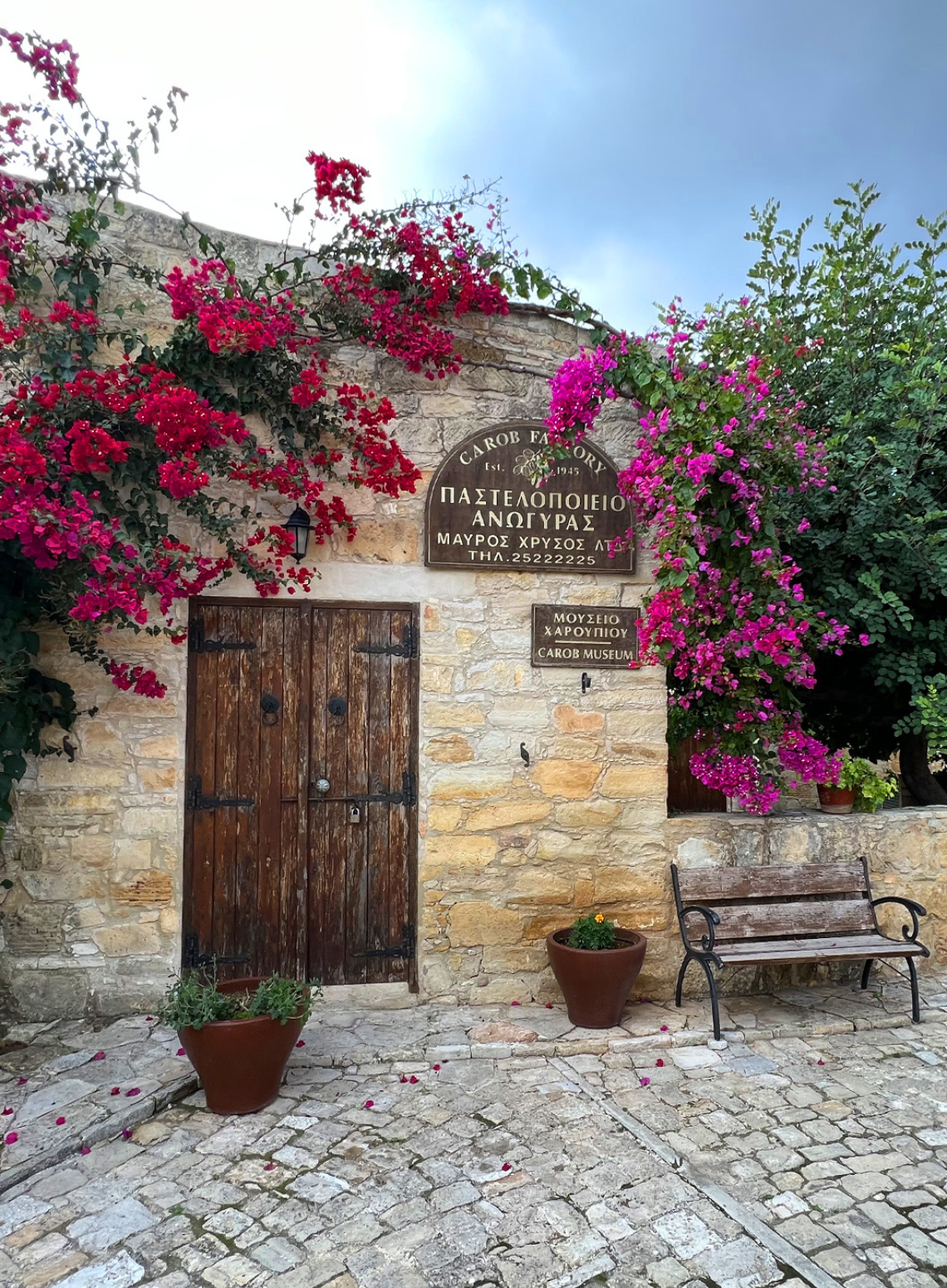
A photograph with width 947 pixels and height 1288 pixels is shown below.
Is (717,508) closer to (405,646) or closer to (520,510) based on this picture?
(520,510)

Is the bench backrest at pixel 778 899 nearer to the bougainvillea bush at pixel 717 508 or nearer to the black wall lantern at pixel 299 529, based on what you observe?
the bougainvillea bush at pixel 717 508

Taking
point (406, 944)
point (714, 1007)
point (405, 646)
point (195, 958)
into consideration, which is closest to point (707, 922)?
point (714, 1007)

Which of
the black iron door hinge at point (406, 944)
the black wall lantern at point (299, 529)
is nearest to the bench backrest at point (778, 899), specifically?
the black iron door hinge at point (406, 944)

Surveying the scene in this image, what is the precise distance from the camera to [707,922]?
4020mm

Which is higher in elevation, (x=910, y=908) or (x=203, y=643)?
(x=203, y=643)

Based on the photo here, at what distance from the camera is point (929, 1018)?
411 cm

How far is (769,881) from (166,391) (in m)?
3.74

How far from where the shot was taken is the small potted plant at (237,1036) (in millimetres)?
3023

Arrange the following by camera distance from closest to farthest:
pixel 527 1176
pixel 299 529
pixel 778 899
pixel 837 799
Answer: pixel 527 1176 < pixel 299 529 < pixel 778 899 < pixel 837 799

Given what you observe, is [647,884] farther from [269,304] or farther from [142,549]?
[269,304]

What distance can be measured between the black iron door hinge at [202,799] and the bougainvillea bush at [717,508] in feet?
7.20

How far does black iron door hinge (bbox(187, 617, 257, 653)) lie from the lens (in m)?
4.06

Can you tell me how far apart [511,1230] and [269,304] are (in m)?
3.83

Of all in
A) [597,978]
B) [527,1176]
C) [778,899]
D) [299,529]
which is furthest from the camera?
[778,899]
